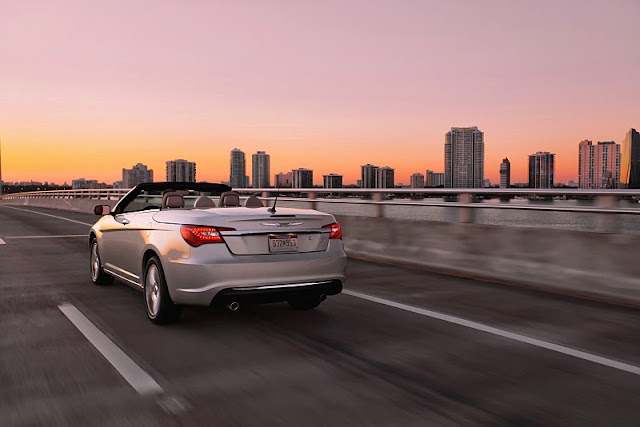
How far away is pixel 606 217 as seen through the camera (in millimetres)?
8320

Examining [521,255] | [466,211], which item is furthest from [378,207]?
[521,255]

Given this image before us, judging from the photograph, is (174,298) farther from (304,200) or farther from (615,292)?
(304,200)

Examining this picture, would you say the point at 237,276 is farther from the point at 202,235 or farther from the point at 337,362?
the point at 337,362

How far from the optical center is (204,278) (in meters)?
5.83

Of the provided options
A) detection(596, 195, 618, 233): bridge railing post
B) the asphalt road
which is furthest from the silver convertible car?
detection(596, 195, 618, 233): bridge railing post

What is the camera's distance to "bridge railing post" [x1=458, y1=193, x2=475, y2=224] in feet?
34.6

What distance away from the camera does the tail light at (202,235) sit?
19.5ft

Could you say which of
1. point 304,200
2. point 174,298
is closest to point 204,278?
point 174,298

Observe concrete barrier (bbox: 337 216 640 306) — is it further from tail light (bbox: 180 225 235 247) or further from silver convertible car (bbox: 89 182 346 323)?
tail light (bbox: 180 225 235 247)

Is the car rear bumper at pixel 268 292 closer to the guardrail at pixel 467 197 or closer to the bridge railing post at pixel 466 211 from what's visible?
the guardrail at pixel 467 197

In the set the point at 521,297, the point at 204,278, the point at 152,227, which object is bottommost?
the point at 521,297

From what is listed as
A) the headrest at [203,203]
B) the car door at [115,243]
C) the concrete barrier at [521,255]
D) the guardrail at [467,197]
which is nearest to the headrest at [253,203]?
the headrest at [203,203]

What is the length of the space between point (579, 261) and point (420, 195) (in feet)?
12.9

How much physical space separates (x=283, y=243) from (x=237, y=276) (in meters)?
0.57
